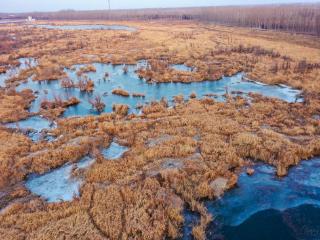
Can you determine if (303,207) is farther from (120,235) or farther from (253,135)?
(120,235)

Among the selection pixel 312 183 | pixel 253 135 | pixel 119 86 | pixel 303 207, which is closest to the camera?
pixel 303 207

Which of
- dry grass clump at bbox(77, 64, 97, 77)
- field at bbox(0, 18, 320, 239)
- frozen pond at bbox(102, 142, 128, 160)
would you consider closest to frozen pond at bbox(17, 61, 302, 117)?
field at bbox(0, 18, 320, 239)

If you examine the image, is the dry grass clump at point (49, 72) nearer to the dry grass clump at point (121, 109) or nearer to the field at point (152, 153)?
the field at point (152, 153)

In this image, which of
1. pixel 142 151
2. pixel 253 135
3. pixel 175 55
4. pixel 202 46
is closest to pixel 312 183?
pixel 253 135

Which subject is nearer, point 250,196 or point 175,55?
point 250,196

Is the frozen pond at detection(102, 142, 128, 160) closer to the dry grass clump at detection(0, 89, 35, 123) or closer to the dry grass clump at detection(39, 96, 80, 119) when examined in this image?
the dry grass clump at detection(39, 96, 80, 119)

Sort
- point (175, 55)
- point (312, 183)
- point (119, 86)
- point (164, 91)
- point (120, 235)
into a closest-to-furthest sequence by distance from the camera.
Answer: point (120, 235), point (312, 183), point (164, 91), point (119, 86), point (175, 55)

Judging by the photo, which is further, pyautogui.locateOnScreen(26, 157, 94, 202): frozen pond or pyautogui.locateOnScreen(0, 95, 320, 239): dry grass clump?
pyautogui.locateOnScreen(26, 157, 94, 202): frozen pond
